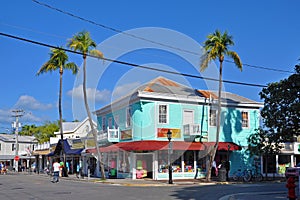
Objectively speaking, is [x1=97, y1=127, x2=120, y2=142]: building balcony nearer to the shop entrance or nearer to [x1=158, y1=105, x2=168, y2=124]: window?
the shop entrance

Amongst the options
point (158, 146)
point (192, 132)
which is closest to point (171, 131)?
point (192, 132)

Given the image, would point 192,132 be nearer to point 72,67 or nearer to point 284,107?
point 284,107

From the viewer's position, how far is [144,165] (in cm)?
3222

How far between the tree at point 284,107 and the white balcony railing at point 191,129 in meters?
5.41

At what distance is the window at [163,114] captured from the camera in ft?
105

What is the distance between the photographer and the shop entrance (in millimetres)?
A: 31766

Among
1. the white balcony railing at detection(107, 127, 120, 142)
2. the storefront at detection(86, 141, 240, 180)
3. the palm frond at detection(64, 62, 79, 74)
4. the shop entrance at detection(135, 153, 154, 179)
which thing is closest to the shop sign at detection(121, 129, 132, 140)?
the white balcony railing at detection(107, 127, 120, 142)

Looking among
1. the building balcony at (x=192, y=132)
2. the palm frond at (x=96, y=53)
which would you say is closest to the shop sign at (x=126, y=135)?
the building balcony at (x=192, y=132)

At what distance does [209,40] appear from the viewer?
100.0ft

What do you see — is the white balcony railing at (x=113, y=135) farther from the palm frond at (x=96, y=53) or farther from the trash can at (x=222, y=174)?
the trash can at (x=222, y=174)

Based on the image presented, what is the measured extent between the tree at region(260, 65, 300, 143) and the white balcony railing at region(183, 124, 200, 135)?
17.7ft

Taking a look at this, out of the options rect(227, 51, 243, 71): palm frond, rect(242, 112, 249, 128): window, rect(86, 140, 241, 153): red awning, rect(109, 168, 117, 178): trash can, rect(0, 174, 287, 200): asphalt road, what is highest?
rect(227, 51, 243, 71): palm frond

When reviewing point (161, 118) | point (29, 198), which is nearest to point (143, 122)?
point (161, 118)

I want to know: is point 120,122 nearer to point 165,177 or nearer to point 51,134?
point 165,177
